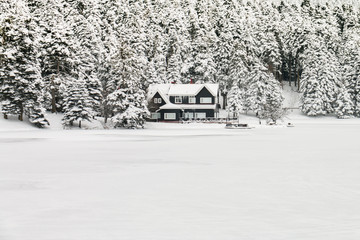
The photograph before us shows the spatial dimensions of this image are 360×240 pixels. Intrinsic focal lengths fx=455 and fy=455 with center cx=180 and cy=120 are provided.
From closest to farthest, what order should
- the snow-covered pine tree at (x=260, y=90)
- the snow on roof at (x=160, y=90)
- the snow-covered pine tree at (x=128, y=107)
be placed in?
the snow-covered pine tree at (x=128, y=107) → the snow on roof at (x=160, y=90) → the snow-covered pine tree at (x=260, y=90)

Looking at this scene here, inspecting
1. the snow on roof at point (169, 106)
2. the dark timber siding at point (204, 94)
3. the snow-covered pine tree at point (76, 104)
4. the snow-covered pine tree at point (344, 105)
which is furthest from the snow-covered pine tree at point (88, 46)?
the snow-covered pine tree at point (344, 105)

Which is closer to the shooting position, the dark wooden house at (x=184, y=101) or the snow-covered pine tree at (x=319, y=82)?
the dark wooden house at (x=184, y=101)

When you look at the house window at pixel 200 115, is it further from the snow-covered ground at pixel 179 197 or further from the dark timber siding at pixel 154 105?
the snow-covered ground at pixel 179 197

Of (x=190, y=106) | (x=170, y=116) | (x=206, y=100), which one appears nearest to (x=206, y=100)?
(x=206, y=100)

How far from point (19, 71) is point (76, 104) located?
8.56 m

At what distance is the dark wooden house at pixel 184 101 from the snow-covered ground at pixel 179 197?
61987 mm

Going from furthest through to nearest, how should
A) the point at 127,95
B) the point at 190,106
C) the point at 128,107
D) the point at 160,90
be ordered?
1. the point at 190,106
2. the point at 160,90
3. the point at 127,95
4. the point at 128,107

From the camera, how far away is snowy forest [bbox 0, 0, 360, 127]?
200 ft

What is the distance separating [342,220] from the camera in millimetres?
11164

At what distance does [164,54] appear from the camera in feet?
324

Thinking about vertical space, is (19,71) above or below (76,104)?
above

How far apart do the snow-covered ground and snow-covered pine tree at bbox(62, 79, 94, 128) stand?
3541cm

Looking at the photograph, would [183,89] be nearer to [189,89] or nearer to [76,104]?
[189,89]

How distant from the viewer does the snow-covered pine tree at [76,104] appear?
61281 millimetres
